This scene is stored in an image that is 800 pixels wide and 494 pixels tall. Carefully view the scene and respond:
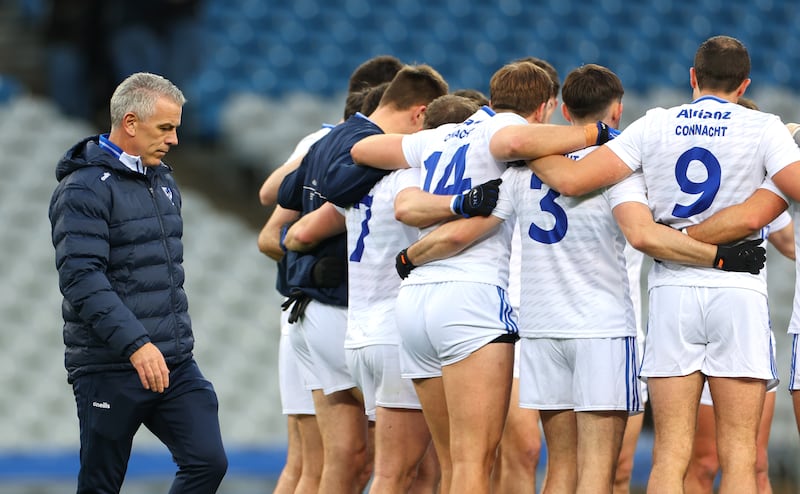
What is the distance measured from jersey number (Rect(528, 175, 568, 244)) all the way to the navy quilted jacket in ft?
4.93

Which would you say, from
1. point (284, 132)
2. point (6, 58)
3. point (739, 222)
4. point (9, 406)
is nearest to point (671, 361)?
point (739, 222)

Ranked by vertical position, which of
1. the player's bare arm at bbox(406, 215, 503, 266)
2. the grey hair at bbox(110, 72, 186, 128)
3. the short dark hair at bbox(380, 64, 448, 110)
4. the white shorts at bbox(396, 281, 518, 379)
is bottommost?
the white shorts at bbox(396, 281, 518, 379)

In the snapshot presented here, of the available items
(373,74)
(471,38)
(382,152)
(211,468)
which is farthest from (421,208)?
(471,38)

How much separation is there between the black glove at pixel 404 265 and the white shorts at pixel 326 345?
27.1 inches

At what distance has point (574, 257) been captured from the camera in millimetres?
5039

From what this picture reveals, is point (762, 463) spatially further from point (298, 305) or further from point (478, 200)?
point (298, 305)

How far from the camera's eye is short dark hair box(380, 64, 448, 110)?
5.52m

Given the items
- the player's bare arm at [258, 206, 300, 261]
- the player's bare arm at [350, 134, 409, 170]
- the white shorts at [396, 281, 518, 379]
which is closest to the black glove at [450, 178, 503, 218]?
the white shorts at [396, 281, 518, 379]

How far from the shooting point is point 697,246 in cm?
487

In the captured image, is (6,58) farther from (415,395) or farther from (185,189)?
(415,395)

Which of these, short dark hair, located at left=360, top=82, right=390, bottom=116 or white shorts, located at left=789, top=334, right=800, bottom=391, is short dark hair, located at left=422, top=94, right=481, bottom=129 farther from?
white shorts, located at left=789, top=334, right=800, bottom=391

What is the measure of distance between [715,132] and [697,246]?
0.45 m

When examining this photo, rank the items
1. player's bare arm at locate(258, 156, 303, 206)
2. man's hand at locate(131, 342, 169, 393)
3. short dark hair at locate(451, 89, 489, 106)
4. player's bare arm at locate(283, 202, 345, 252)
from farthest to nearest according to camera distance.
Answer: player's bare arm at locate(258, 156, 303, 206) → short dark hair at locate(451, 89, 489, 106) → player's bare arm at locate(283, 202, 345, 252) → man's hand at locate(131, 342, 169, 393)

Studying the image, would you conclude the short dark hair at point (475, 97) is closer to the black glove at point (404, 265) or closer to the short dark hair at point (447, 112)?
the short dark hair at point (447, 112)
